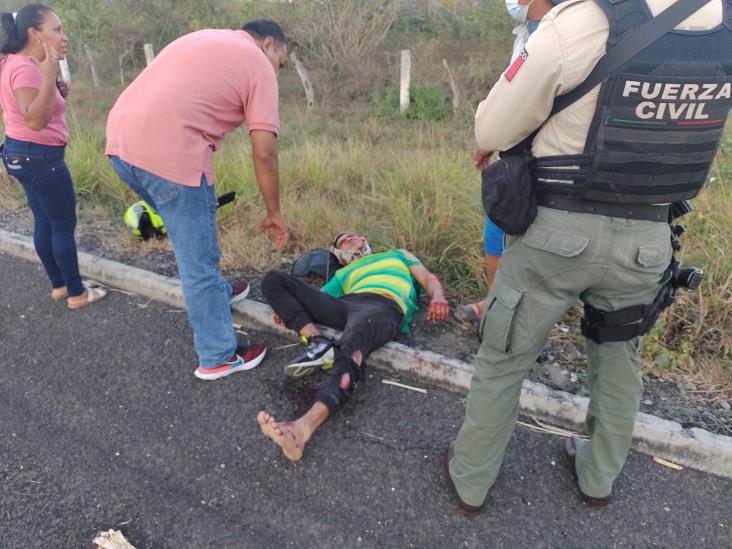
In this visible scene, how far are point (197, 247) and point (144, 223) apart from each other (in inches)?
86.3

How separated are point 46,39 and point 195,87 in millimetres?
1236

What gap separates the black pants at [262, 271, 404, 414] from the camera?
9.79 ft

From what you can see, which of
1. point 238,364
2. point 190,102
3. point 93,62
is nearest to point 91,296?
point 238,364

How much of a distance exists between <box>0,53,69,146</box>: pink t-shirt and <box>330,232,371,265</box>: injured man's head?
185 cm

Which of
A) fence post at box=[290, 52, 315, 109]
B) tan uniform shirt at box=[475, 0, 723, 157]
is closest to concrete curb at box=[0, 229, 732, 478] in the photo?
tan uniform shirt at box=[475, 0, 723, 157]

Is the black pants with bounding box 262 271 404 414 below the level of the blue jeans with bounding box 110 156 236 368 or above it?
below

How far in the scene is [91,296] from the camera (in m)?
3.86

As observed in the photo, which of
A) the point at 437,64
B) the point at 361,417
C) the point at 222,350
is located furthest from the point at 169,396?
the point at 437,64

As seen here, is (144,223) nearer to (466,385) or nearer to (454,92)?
(466,385)

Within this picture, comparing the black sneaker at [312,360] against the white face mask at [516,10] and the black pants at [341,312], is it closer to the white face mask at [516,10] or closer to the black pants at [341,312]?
the black pants at [341,312]

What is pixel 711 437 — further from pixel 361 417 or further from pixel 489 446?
pixel 361 417

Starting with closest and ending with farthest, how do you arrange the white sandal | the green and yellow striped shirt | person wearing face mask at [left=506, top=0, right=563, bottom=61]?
person wearing face mask at [left=506, top=0, right=563, bottom=61]
the green and yellow striped shirt
the white sandal

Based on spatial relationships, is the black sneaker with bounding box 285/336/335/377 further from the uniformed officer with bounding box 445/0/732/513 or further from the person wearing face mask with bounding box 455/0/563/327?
the uniformed officer with bounding box 445/0/732/513

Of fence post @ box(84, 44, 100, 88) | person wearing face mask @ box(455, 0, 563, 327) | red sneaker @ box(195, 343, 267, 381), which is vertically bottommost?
fence post @ box(84, 44, 100, 88)
